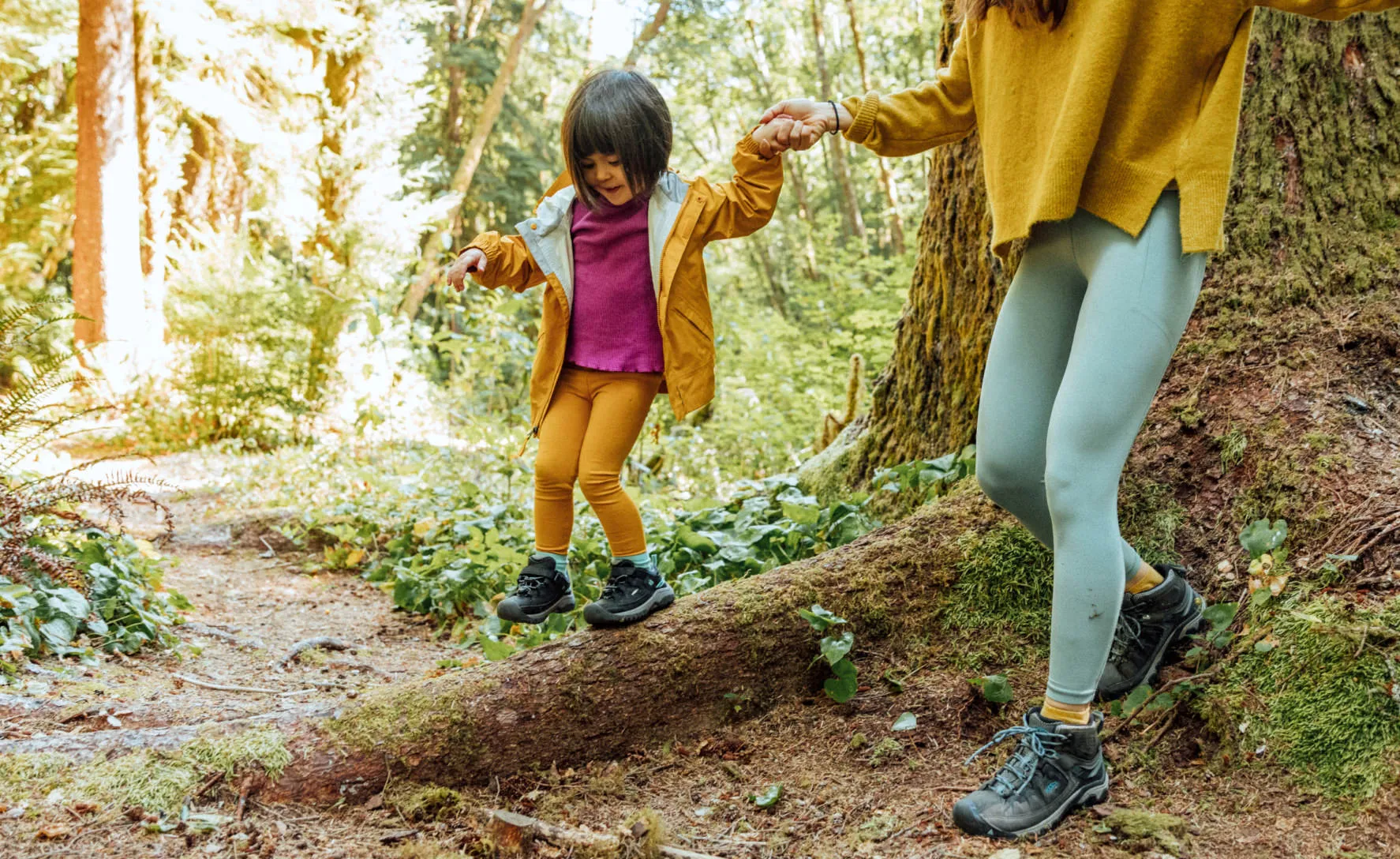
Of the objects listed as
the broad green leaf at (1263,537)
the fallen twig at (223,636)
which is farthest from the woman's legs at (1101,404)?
the fallen twig at (223,636)

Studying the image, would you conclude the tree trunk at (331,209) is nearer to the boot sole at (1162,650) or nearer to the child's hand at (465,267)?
the child's hand at (465,267)

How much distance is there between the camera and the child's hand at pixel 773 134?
2490 millimetres

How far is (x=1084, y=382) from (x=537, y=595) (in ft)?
5.28

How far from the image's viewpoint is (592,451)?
2801mm

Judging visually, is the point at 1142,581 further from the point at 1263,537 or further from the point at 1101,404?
the point at 1101,404

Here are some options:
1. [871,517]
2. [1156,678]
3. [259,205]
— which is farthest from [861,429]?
[259,205]

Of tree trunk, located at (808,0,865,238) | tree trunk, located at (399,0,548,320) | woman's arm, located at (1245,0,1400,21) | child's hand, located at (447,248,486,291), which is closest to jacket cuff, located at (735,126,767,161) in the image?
child's hand, located at (447,248,486,291)

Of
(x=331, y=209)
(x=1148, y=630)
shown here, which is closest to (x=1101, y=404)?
(x=1148, y=630)

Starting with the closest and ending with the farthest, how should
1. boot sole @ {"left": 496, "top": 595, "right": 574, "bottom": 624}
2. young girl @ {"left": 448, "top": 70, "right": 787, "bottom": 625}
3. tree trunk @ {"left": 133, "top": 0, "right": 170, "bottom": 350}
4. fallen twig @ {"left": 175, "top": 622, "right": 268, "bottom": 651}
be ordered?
1. young girl @ {"left": 448, "top": 70, "right": 787, "bottom": 625}
2. boot sole @ {"left": 496, "top": 595, "right": 574, "bottom": 624}
3. fallen twig @ {"left": 175, "top": 622, "right": 268, "bottom": 651}
4. tree trunk @ {"left": 133, "top": 0, "right": 170, "bottom": 350}

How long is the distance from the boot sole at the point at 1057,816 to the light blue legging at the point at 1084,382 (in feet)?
0.64

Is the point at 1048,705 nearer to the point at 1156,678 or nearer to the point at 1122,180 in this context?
the point at 1156,678

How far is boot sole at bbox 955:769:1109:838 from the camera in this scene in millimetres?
2115

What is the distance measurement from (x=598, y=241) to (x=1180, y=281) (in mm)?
1535

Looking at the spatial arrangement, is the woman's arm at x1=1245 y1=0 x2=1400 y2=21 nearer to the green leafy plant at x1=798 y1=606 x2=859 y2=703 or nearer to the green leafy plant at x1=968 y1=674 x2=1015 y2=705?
the green leafy plant at x1=968 y1=674 x2=1015 y2=705
